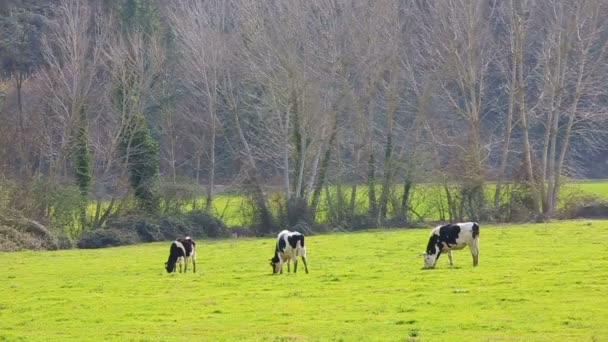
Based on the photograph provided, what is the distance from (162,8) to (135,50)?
1882cm

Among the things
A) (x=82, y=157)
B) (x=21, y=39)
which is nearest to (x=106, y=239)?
(x=82, y=157)

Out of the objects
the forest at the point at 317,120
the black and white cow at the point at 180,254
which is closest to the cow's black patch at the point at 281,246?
the black and white cow at the point at 180,254

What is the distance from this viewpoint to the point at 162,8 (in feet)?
236

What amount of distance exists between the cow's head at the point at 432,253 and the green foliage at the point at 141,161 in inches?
1006

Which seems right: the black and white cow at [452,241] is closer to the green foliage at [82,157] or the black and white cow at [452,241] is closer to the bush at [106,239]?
the bush at [106,239]

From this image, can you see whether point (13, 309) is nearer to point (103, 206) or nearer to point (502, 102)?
point (103, 206)

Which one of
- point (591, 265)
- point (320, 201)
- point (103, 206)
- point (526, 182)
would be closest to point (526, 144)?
point (526, 182)

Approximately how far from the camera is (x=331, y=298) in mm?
23453

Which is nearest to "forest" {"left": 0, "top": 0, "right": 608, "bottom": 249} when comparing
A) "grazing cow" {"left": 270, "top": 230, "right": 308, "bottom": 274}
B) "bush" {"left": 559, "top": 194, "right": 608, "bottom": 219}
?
"bush" {"left": 559, "top": 194, "right": 608, "bottom": 219}

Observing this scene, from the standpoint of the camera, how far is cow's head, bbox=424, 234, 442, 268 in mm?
29156

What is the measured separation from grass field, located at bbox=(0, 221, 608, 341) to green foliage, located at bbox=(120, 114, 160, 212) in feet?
50.9

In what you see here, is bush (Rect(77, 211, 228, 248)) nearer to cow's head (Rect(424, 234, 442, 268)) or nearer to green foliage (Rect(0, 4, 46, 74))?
cow's head (Rect(424, 234, 442, 268))

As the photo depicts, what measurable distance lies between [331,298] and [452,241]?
708cm

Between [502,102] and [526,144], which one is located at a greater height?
[502,102]
